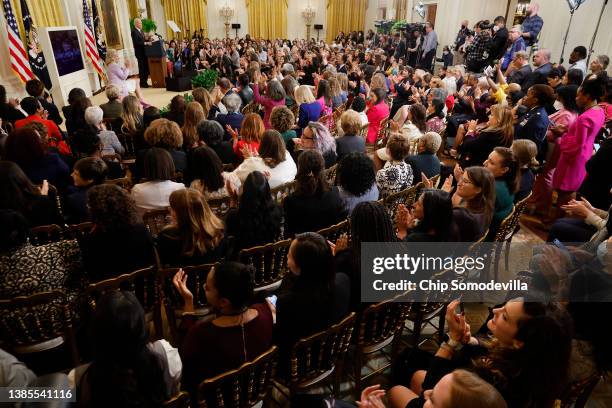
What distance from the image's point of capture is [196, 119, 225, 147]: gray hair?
12.2 feet

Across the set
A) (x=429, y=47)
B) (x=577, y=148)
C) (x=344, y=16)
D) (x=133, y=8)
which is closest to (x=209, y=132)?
(x=577, y=148)

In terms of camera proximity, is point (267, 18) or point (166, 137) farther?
point (267, 18)

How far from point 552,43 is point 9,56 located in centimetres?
1086

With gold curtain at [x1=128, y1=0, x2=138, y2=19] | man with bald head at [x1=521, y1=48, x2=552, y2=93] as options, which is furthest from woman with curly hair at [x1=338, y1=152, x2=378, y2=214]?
gold curtain at [x1=128, y1=0, x2=138, y2=19]

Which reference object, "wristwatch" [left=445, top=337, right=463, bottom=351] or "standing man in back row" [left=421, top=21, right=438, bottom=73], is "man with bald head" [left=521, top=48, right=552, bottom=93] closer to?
"standing man in back row" [left=421, top=21, right=438, bottom=73]

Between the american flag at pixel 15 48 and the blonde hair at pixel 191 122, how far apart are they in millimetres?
4527

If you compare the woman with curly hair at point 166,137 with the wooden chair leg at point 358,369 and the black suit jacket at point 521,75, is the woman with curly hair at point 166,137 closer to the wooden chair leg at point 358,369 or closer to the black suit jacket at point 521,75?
the wooden chair leg at point 358,369

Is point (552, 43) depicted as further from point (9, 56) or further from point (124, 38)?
point (124, 38)

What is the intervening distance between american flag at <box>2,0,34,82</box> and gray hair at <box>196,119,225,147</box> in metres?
4.96

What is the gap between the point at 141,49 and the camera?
10.9m

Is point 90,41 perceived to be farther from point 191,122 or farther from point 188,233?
point 188,233

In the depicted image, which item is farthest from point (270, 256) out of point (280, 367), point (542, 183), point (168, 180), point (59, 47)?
point (59, 47)

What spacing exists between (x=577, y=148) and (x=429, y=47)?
26.5 feet

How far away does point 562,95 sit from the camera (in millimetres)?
4020
